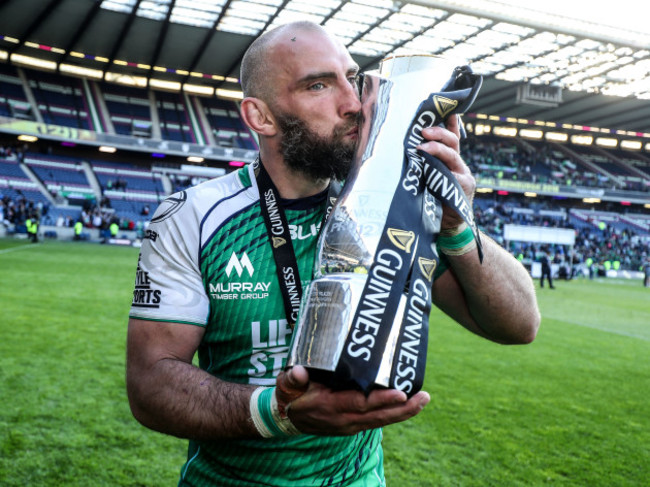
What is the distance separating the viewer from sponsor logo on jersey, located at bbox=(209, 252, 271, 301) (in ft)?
5.04

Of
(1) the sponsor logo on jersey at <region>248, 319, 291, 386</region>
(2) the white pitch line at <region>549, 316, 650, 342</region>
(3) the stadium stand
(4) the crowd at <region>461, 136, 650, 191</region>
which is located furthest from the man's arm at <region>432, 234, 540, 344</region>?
(4) the crowd at <region>461, 136, 650, 191</region>

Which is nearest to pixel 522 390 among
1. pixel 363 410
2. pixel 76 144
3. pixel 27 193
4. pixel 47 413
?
pixel 47 413

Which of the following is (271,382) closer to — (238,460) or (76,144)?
(238,460)

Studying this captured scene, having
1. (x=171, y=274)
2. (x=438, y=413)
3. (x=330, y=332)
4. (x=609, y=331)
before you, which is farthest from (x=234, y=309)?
(x=609, y=331)

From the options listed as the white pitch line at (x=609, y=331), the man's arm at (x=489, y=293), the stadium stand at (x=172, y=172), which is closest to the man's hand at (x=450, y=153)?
the man's arm at (x=489, y=293)

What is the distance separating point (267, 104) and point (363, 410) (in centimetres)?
104

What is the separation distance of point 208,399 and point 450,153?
807 mm

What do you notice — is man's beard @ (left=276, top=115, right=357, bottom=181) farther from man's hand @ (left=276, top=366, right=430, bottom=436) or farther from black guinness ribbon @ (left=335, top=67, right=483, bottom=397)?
man's hand @ (left=276, top=366, right=430, bottom=436)

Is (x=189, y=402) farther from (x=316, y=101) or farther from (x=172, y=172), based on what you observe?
(x=172, y=172)

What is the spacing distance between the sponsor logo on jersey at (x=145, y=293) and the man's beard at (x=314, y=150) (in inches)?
21.4

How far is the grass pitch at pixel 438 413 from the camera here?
3660mm

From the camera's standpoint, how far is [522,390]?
6008mm

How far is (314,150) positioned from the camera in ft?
5.15

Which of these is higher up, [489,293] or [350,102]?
[350,102]
